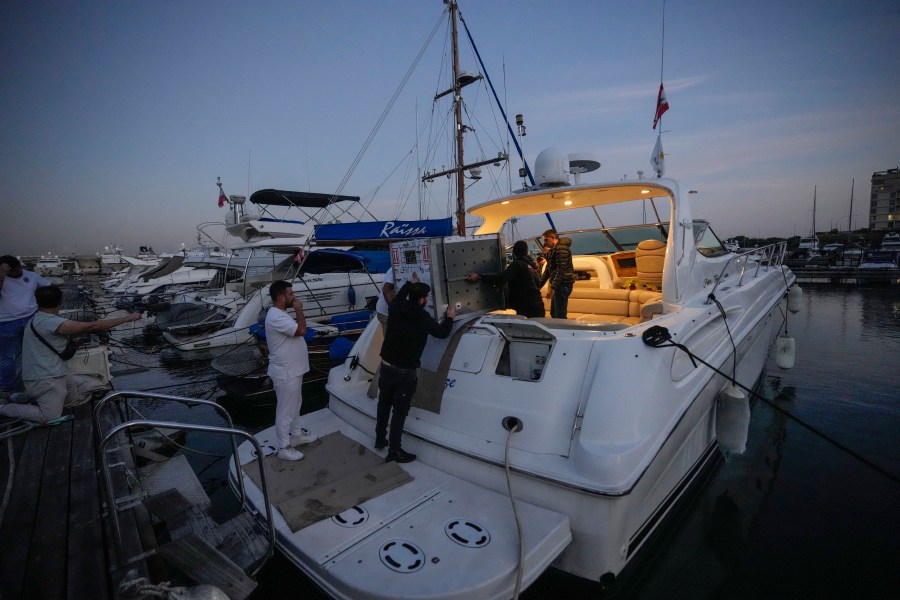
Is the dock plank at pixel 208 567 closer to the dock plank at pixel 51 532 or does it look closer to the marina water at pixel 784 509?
the dock plank at pixel 51 532

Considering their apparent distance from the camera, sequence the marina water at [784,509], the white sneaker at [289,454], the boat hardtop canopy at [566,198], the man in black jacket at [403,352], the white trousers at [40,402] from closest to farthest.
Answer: the marina water at [784,509], the man in black jacket at [403,352], the white sneaker at [289,454], the white trousers at [40,402], the boat hardtop canopy at [566,198]

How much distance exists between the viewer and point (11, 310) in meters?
4.96

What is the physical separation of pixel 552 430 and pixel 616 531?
69 centimetres

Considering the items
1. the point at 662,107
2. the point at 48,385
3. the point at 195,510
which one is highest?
the point at 662,107

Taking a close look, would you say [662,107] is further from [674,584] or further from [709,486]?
[674,584]

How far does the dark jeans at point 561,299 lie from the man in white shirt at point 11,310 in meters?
6.25

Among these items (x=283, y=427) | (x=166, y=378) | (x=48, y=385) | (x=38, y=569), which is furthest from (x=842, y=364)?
(x=166, y=378)

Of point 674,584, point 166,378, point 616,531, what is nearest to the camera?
point 616,531

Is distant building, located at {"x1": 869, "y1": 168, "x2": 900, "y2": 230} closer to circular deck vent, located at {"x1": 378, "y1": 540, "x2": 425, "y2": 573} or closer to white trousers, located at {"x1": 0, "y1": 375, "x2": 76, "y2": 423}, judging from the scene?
circular deck vent, located at {"x1": 378, "y1": 540, "x2": 425, "y2": 573}

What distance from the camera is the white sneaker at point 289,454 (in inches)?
139

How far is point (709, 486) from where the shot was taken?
424 centimetres

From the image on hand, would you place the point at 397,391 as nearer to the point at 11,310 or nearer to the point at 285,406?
the point at 285,406

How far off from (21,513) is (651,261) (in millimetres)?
6764

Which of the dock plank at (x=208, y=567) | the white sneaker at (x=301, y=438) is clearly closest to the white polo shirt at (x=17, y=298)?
the white sneaker at (x=301, y=438)
